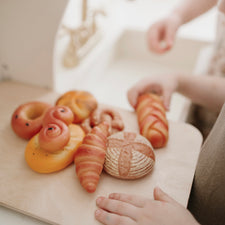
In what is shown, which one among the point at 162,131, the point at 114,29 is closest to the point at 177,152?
the point at 162,131

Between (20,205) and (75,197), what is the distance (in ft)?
→ 0.31

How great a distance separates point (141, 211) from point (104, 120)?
23 centimetres

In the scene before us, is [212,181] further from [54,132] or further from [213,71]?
[213,71]

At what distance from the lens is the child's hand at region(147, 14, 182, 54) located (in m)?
0.75

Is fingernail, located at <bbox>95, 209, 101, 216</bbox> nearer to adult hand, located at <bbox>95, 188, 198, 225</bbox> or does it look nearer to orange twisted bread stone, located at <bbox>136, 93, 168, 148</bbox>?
adult hand, located at <bbox>95, 188, 198, 225</bbox>

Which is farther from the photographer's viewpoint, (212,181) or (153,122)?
(153,122)

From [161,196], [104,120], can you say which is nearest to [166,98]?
[104,120]

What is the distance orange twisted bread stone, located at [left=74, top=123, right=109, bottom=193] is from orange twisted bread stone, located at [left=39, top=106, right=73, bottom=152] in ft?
0.13

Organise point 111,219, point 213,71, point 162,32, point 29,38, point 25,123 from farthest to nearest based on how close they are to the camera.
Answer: point 213,71, point 162,32, point 29,38, point 25,123, point 111,219

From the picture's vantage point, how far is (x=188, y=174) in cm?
50

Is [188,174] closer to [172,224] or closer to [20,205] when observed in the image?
[172,224]

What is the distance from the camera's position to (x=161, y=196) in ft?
1.42

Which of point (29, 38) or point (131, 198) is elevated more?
point (29, 38)

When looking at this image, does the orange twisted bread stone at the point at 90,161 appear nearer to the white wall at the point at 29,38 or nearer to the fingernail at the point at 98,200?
the fingernail at the point at 98,200
